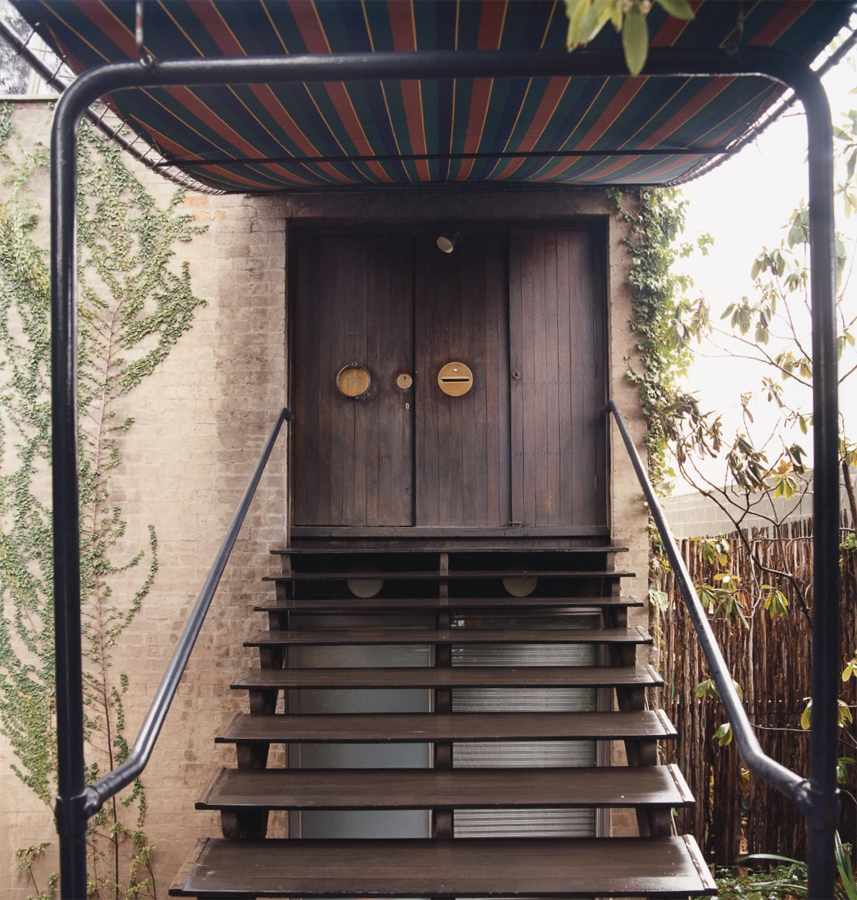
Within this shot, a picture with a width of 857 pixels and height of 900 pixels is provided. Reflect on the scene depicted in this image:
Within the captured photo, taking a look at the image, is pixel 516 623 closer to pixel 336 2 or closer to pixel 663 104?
pixel 663 104

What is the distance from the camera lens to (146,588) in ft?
12.2

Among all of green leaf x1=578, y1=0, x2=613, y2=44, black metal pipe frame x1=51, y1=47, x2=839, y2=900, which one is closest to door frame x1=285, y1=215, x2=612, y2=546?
black metal pipe frame x1=51, y1=47, x2=839, y2=900

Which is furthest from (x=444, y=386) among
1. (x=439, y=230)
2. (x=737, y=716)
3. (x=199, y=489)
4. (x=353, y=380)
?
(x=737, y=716)

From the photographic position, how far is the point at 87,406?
379 centimetres

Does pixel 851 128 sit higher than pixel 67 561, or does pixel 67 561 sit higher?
pixel 851 128

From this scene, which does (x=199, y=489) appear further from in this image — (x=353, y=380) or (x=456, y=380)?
(x=456, y=380)

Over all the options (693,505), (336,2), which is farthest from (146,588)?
(693,505)

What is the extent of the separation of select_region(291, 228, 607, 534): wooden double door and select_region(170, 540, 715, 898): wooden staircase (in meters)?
0.33

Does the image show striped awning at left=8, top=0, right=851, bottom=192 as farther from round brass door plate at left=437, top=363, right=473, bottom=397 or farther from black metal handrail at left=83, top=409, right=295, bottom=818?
black metal handrail at left=83, top=409, right=295, bottom=818

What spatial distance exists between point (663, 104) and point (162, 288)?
2906 mm

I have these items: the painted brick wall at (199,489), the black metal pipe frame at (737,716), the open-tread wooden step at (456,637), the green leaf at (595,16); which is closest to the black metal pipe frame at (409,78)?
the black metal pipe frame at (737,716)

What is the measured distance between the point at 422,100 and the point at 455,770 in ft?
8.86

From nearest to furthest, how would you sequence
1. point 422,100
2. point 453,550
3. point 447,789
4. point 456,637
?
point 447,789
point 422,100
point 456,637
point 453,550

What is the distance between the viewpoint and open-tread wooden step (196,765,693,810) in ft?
7.58
